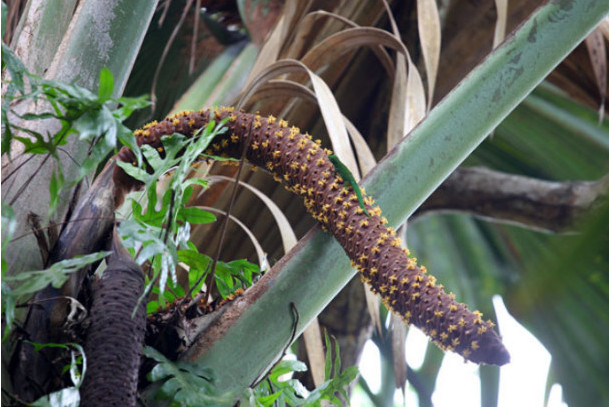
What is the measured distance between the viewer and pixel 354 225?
583 millimetres

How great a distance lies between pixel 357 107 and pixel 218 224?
15.1 inches

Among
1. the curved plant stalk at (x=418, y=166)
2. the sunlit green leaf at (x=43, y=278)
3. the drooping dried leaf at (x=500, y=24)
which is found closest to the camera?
the sunlit green leaf at (x=43, y=278)

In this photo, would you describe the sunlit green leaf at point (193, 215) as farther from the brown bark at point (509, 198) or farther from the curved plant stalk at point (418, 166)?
the brown bark at point (509, 198)

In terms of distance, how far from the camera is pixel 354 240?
1.90 feet

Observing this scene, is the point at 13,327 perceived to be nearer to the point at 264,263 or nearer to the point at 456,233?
the point at 264,263

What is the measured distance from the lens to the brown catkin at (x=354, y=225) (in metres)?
0.52

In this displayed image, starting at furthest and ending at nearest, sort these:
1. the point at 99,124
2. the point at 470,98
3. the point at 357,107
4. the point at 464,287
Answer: the point at 464,287 < the point at 357,107 < the point at 470,98 < the point at 99,124

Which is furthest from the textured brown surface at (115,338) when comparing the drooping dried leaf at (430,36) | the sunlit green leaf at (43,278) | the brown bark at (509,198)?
the brown bark at (509,198)

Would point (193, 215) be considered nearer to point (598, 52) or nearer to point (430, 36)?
point (430, 36)

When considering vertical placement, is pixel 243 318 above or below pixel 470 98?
below

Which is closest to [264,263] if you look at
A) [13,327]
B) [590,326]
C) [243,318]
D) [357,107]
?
[243,318]

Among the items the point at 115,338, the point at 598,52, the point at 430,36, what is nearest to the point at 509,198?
the point at 598,52

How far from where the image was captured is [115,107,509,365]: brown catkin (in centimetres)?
52

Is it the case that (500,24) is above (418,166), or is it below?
above
